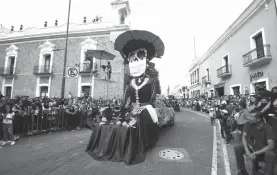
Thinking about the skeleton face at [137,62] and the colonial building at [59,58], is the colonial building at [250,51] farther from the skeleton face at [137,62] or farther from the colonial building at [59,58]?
the colonial building at [59,58]

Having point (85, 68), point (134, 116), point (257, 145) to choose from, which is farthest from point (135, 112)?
point (85, 68)

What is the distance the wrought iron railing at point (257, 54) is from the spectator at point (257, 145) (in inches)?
379

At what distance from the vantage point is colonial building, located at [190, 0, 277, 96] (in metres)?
9.85

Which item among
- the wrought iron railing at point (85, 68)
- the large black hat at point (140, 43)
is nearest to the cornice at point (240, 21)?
the large black hat at point (140, 43)

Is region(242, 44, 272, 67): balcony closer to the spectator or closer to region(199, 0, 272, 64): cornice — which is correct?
region(199, 0, 272, 64): cornice

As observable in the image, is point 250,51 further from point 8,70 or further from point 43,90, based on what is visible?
point 8,70

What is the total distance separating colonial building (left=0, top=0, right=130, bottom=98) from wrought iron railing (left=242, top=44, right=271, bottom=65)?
10.9m

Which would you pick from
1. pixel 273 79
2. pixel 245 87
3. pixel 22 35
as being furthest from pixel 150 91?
pixel 22 35

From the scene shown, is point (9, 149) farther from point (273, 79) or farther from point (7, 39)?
point (7, 39)

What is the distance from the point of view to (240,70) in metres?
13.1

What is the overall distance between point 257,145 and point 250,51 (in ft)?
36.5

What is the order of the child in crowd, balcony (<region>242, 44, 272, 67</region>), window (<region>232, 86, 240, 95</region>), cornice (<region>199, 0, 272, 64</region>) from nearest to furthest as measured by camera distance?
1. the child in crowd
2. balcony (<region>242, 44, 272, 67</region>)
3. cornice (<region>199, 0, 272, 64</region>)
4. window (<region>232, 86, 240, 95</region>)

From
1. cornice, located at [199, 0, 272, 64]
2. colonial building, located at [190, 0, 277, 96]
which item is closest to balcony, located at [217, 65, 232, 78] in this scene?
colonial building, located at [190, 0, 277, 96]

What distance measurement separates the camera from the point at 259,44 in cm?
1116
